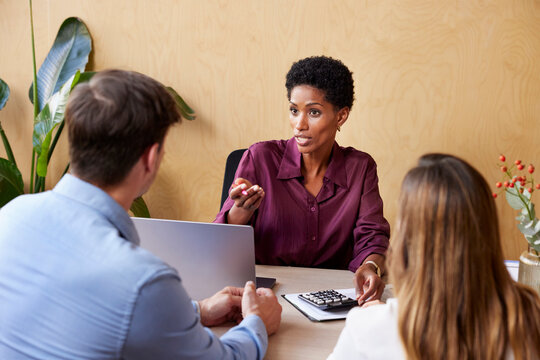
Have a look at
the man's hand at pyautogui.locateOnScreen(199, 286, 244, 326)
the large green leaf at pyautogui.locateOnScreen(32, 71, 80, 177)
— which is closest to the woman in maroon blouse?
the man's hand at pyautogui.locateOnScreen(199, 286, 244, 326)

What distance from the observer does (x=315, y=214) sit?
1793mm

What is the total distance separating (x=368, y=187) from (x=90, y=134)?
3.89 feet

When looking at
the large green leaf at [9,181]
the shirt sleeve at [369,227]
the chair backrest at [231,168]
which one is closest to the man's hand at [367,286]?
the shirt sleeve at [369,227]

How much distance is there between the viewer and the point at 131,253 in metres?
0.78

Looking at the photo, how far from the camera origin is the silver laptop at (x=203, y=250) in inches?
50.2

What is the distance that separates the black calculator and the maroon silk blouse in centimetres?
41

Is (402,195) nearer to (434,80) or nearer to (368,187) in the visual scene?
(368,187)

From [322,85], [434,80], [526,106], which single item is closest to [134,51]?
[322,85]

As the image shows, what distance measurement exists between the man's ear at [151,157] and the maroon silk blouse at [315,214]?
0.82 m

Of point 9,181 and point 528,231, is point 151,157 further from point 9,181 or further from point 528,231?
point 9,181

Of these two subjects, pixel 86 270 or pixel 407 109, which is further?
pixel 407 109

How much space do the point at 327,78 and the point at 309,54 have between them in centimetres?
75

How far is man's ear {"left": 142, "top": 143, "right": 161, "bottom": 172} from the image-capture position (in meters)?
0.89

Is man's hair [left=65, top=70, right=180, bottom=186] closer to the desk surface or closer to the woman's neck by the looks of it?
the desk surface
